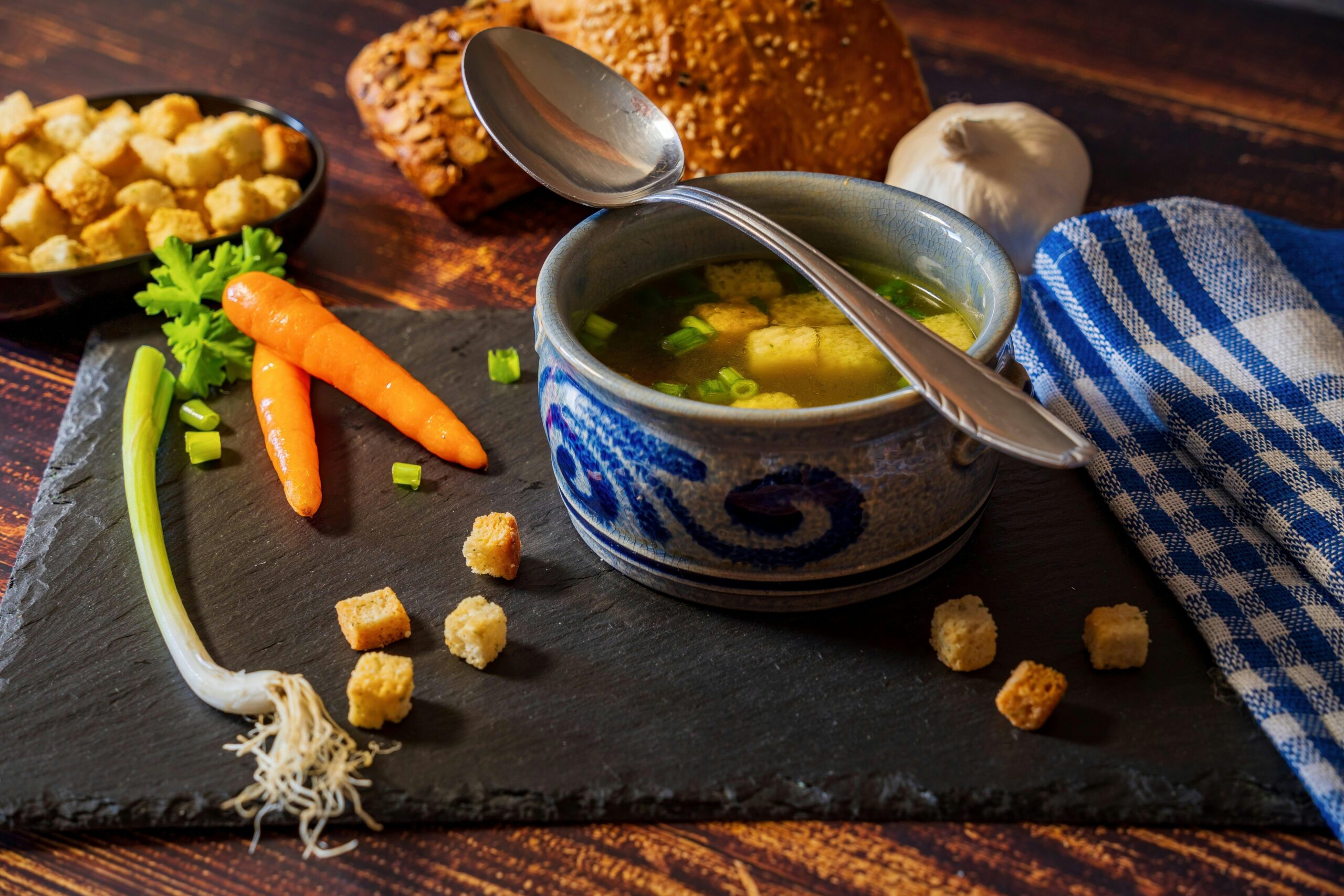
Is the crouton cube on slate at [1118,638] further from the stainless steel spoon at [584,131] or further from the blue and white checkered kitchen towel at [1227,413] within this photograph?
the stainless steel spoon at [584,131]

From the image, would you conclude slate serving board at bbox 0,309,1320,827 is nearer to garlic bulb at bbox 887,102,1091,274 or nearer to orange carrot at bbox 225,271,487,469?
orange carrot at bbox 225,271,487,469

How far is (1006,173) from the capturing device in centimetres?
279

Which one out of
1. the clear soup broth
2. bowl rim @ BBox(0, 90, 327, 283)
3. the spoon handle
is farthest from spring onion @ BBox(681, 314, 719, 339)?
bowl rim @ BBox(0, 90, 327, 283)

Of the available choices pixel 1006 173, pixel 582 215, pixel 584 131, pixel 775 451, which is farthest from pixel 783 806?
pixel 582 215

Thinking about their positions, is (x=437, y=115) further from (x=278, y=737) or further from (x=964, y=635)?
(x=964, y=635)

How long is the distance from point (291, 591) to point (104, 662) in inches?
11.5

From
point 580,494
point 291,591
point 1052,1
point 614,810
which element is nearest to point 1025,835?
point 614,810

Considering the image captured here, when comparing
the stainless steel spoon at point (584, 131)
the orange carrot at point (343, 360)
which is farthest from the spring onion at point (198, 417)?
the stainless steel spoon at point (584, 131)

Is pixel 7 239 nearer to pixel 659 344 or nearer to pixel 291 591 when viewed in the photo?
pixel 291 591

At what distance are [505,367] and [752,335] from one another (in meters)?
0.62

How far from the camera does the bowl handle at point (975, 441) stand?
169 centimetres

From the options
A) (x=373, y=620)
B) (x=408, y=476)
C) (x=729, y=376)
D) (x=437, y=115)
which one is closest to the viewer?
(x=373, y=620)

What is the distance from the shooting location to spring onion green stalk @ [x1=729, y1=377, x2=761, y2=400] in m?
1.89

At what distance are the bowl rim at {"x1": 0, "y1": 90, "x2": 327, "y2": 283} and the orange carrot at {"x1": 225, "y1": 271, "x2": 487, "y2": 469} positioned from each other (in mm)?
277
